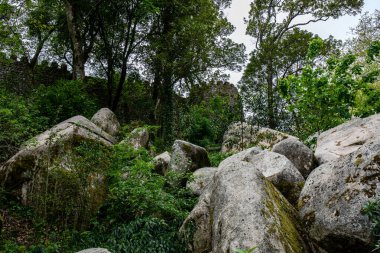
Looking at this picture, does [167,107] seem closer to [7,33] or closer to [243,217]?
[7,33]

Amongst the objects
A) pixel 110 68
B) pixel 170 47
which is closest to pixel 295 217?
pixel 170 47

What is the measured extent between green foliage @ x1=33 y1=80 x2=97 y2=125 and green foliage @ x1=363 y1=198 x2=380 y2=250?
1135 centimetres

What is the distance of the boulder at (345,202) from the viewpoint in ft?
14.8

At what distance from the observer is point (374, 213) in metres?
4.27

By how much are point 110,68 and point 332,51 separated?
47.8 ft

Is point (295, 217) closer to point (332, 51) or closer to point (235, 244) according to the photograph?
point (235, 244)

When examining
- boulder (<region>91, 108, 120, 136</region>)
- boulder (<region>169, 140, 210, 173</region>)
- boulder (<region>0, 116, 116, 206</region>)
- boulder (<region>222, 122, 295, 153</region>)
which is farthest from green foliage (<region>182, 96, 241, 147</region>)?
boulder (<region>0, 116, 116, 206</region>)

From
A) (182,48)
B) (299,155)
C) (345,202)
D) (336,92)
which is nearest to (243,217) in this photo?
(345,202)

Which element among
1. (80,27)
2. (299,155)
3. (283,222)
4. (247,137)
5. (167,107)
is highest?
(80,27)

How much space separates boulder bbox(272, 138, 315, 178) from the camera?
28.6 feet

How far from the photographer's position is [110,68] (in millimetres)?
20406

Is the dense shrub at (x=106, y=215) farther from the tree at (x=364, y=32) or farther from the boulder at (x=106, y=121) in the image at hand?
the tree at (x=364, y=32)

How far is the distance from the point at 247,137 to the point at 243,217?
12158 millimetres

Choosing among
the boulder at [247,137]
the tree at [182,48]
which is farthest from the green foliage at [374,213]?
the tree at [182,48]
